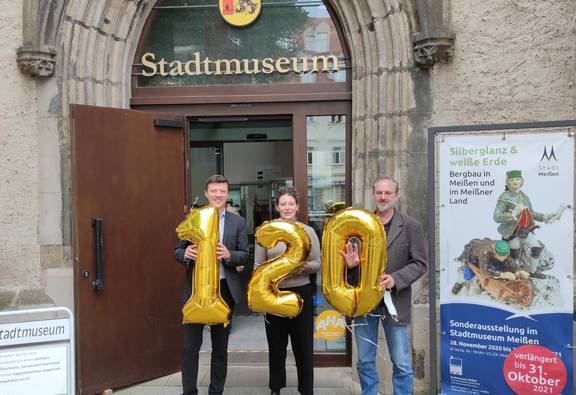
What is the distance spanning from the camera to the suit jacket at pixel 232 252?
352cm

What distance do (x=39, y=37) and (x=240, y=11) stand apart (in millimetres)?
1788

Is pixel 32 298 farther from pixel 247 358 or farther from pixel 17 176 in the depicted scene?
pixel 247 358

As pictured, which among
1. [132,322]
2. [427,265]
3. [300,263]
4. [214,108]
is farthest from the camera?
[214,108]

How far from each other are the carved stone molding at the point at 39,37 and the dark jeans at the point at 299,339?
2.80 m

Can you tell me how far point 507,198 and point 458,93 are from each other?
1.34 meters

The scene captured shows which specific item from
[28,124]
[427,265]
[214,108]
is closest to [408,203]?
[427,265]

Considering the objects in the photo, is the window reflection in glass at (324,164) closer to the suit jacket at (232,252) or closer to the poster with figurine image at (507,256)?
the suit jacket at (232,252)

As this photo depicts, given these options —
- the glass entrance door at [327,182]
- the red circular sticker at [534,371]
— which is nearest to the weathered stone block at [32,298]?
the glass entrance door at [327,182]

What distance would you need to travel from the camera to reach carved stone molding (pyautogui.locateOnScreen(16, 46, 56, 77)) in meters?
4.22

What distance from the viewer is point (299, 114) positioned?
473cm

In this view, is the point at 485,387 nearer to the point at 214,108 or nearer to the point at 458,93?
the point at 458,93

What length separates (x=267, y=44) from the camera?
4.86 metres

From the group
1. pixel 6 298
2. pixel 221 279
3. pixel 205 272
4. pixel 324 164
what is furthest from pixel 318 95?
pixel 6 298

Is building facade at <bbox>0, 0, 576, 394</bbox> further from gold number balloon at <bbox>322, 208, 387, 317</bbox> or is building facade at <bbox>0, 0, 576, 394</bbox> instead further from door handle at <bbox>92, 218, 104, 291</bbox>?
gold number balloon at <bbox>322, 208, 387, 317</bbox>
